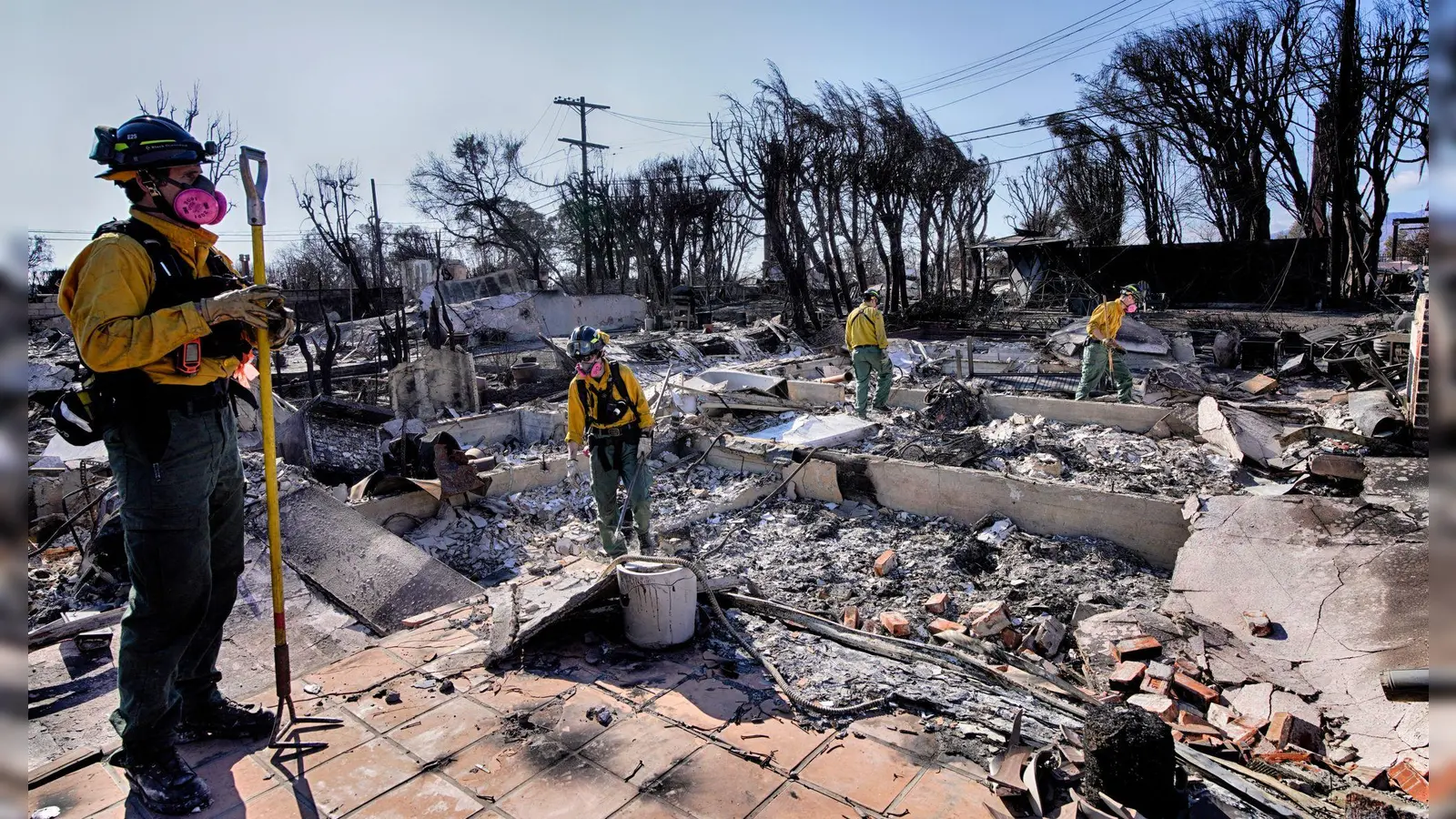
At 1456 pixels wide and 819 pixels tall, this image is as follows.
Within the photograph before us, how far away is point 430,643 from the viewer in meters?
3.59

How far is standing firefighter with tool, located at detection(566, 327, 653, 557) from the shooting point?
5852mm

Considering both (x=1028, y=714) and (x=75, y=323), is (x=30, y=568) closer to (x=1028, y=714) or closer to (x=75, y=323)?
(x=75, y=323)

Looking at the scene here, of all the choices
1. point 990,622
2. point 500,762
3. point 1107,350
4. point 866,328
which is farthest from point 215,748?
point 1107,350

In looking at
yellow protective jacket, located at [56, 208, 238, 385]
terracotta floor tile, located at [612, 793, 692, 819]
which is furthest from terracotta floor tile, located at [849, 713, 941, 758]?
yellow protective jacket, located at [56, 208, 238, 385]

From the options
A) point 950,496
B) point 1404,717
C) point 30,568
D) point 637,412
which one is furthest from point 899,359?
point 30,568

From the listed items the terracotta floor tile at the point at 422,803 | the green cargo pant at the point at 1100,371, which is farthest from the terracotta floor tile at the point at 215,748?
the green cargo pant at the point at 1100,371

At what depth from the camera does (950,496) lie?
6.98 meters

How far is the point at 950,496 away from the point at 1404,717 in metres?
3.67

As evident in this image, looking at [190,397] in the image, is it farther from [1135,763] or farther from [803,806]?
[1135,763]

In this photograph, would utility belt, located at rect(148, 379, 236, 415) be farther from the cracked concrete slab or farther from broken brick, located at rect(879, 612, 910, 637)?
the cracked concrete slab

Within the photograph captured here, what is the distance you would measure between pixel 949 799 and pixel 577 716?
4.49 feet

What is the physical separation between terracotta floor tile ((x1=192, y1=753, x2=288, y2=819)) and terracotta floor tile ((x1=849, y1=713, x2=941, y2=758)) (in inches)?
78.4

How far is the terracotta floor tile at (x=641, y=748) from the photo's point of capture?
8.56 ft

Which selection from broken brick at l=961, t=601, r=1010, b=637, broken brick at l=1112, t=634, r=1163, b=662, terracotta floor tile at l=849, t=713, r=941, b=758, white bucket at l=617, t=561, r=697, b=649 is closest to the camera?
terracotta floor tile at l=849, t=713, r=941, b=758
